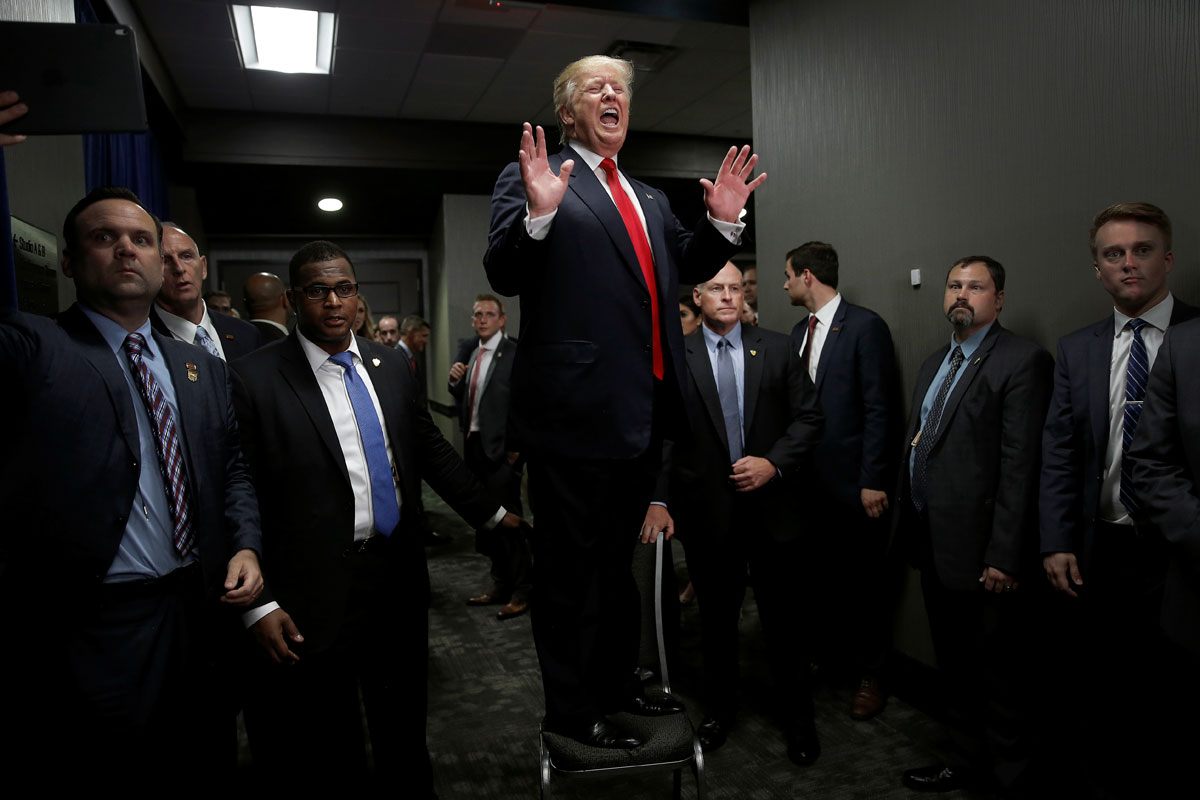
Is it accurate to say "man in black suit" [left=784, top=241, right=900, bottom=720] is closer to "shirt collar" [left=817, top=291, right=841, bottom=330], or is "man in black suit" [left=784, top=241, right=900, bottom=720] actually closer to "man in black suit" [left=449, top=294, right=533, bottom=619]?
"shirt collar" [left=817, top=291, right=841, bottom=330]

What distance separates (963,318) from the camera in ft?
8.10

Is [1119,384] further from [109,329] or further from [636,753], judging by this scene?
[109,329]

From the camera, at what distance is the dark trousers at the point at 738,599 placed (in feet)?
8.79

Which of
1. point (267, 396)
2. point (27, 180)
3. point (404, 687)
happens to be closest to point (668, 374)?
point (267, 396)

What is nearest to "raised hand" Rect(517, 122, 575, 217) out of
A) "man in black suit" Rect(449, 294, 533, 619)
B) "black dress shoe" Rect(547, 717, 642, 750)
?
"black dress shoe" Rect(547, 717, 642, 750)

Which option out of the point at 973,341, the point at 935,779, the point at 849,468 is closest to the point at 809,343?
the point at 849,468

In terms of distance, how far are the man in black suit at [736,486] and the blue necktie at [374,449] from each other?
0.99 m

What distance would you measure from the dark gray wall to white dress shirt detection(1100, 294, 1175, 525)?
186 millimetres

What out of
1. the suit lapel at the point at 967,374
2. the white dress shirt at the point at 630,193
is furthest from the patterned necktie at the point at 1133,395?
the white dress shirt at the point at 630,193

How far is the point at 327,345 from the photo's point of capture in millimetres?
2051

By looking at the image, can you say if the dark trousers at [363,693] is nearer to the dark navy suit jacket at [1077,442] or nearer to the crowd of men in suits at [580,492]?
the crowd of men in suits at [580,492]

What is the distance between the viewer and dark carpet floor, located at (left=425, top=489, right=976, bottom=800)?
2.44m

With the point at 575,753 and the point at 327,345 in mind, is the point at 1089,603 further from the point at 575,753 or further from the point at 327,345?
the point at 327,345

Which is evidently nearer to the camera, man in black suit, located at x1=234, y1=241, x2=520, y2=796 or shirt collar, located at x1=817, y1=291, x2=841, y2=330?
man in black suit, located at x1=234, y1=241, x2=520, y2=796
